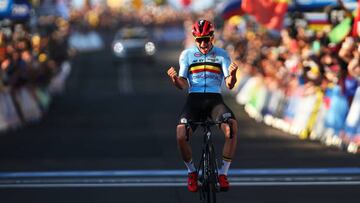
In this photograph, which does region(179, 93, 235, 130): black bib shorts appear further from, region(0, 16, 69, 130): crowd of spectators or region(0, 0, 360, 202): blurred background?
region(0, 16, 69, 130): crowd of spectators

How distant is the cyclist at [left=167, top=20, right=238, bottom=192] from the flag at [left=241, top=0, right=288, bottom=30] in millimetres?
12534

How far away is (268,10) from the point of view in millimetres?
25281

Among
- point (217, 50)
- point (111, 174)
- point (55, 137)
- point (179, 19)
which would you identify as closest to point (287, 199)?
point (217, 50)

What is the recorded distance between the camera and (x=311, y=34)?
24.9 m

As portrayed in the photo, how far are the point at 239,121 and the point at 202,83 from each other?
14384 millimetres

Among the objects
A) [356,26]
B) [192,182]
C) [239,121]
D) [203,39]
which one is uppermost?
[203,39]

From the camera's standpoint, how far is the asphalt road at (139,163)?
13.5 metres

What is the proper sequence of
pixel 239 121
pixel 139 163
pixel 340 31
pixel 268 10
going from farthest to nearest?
1. pixel 239 121
2. pixel 268 10
3. pixel 340 31
4. pixel 139 163

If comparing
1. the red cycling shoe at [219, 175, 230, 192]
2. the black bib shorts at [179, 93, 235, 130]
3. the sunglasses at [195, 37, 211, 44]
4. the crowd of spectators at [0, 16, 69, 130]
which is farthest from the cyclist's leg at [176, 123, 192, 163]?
the crowd of spectators at [0, 16, 69, 130]

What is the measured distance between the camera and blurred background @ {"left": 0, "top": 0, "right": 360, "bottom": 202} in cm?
1455

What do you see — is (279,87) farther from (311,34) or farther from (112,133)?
(112,133)

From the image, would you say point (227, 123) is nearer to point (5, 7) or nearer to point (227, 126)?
point (227, 126)

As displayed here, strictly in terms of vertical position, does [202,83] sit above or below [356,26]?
above

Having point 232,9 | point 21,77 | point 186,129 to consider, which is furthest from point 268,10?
point 186,129
